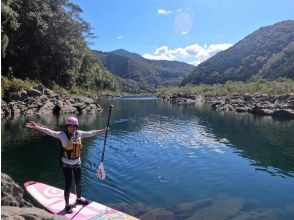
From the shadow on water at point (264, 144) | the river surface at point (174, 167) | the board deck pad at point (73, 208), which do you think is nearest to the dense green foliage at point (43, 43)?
the river surface at point (174, 167)

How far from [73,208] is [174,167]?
1343cm

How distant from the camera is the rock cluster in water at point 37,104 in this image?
52631mm

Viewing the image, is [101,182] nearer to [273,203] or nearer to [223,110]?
[273,203]

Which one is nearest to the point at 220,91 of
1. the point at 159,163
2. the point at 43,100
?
the point at 43,100

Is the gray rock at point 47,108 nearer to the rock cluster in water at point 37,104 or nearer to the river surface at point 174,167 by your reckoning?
the rock cluster in water at point 37,104

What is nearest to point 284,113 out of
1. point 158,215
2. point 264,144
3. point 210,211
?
point 264,144

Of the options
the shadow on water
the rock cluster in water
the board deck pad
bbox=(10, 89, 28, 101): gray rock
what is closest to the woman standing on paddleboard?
the board deck pad

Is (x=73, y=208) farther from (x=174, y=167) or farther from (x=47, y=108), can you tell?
(x=47, y=108)

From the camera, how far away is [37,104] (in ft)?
191

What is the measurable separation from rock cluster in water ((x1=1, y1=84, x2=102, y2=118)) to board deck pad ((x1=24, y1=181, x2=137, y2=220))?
1454 inches

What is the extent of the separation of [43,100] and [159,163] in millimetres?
37473

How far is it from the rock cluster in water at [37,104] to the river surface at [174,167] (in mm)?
9892

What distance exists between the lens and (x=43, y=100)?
199 ft

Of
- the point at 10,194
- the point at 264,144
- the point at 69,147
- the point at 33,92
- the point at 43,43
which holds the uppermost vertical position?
the point at 43,43
